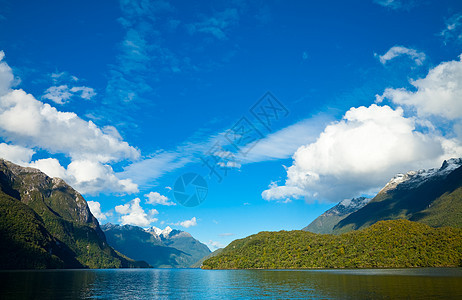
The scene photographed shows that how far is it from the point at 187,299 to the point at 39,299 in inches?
1313

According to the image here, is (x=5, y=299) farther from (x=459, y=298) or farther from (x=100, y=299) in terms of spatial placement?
(x=459, y=298)

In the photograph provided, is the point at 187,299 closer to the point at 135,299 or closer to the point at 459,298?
the point at 135,299

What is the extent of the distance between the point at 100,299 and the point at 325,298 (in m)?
53.4

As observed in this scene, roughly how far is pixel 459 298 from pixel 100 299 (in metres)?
78.6

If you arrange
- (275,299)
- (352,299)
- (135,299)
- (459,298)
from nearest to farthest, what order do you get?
(459,298) → (352,299) → (275,299) → (135,299)

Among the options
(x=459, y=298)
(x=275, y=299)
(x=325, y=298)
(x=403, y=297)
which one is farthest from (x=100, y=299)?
(x=459, y=298)

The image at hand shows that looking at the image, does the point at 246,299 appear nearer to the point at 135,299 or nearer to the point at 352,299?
the point at 352,299

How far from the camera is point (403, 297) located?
60250 millimetres

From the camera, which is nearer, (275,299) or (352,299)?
(352,299)

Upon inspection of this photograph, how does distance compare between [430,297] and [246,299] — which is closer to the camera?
[430,297]

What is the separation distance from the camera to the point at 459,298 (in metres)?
56.2

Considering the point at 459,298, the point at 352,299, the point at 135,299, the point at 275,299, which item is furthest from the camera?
the point at 135,299

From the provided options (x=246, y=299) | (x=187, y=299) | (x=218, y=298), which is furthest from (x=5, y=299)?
(x=246, y=299)

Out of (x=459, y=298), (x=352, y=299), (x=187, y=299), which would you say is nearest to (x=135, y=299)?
(x=187, y=299)
